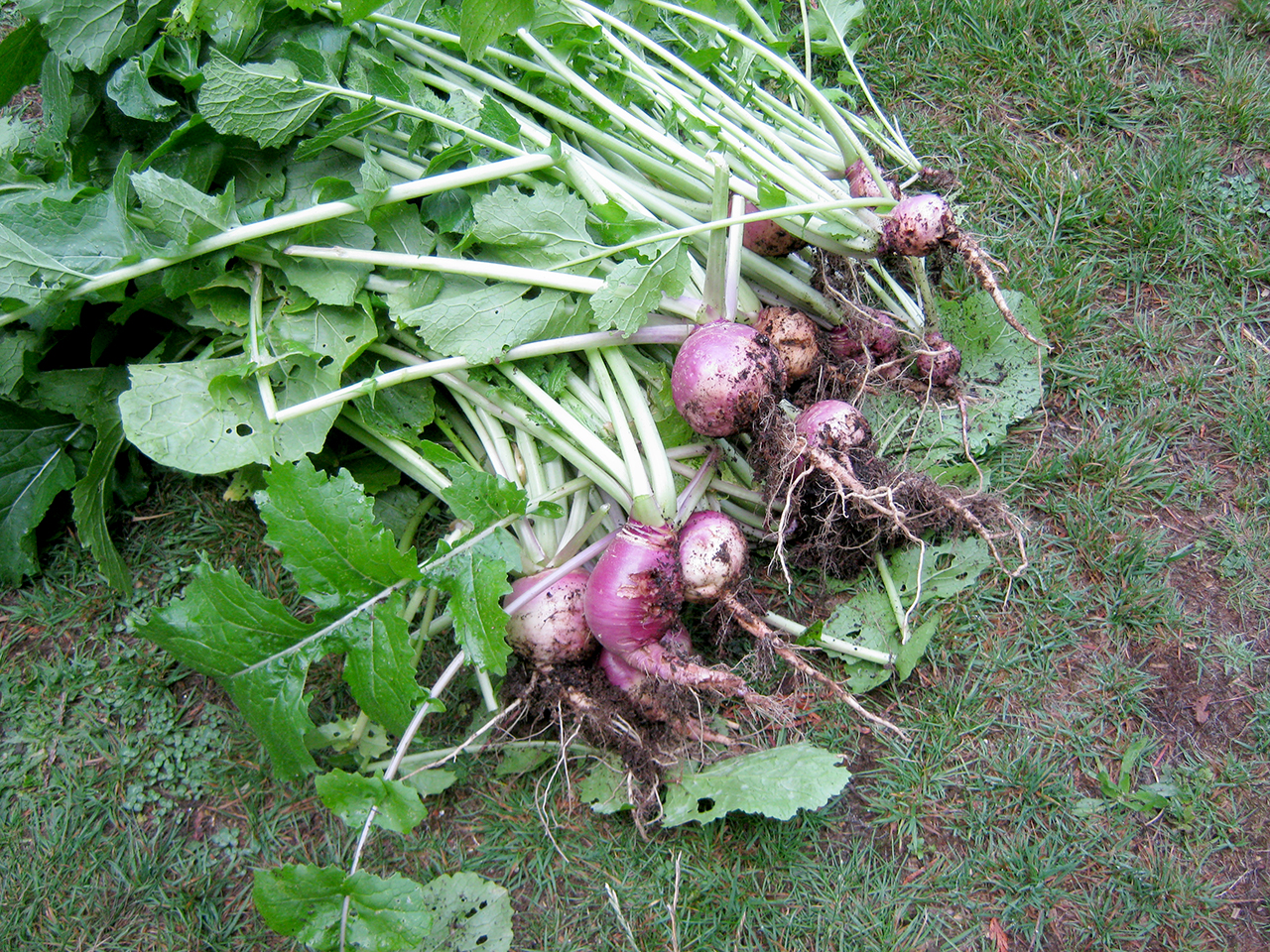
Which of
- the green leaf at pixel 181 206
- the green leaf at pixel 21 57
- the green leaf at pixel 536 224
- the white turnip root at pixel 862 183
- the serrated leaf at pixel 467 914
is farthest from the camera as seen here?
the white turnip root at pixel 862 183

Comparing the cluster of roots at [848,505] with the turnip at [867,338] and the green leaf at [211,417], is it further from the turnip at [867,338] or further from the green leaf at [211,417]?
the green leaf at [211,417]

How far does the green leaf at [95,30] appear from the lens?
2186 millimetres

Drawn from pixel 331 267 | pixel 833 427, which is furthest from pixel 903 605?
pixel 331 267

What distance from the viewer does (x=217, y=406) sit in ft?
7.26

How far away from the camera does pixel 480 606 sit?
2.00m

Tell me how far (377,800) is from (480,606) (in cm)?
57

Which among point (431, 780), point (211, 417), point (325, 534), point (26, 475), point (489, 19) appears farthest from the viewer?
point (26, 475)

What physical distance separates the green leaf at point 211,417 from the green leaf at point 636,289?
806 mm

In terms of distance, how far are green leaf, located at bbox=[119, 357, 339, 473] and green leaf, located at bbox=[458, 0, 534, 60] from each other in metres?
1.01

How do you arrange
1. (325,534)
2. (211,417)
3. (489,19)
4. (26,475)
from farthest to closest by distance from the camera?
(26,475), (211,417), (489,19), (325,534)

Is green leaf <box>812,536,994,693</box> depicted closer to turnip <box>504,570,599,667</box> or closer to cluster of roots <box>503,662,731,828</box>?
cluster of roots <box>503,662,731,828</box>

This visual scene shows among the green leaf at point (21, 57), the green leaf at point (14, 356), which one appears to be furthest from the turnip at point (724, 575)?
the green leaf at point (21, 57)

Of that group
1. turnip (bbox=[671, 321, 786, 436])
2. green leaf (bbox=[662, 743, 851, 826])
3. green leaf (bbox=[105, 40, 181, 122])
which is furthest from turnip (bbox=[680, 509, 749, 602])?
green leaf (bbox=[105, 40, 181, 122])

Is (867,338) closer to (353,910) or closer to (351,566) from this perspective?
(351,566)
